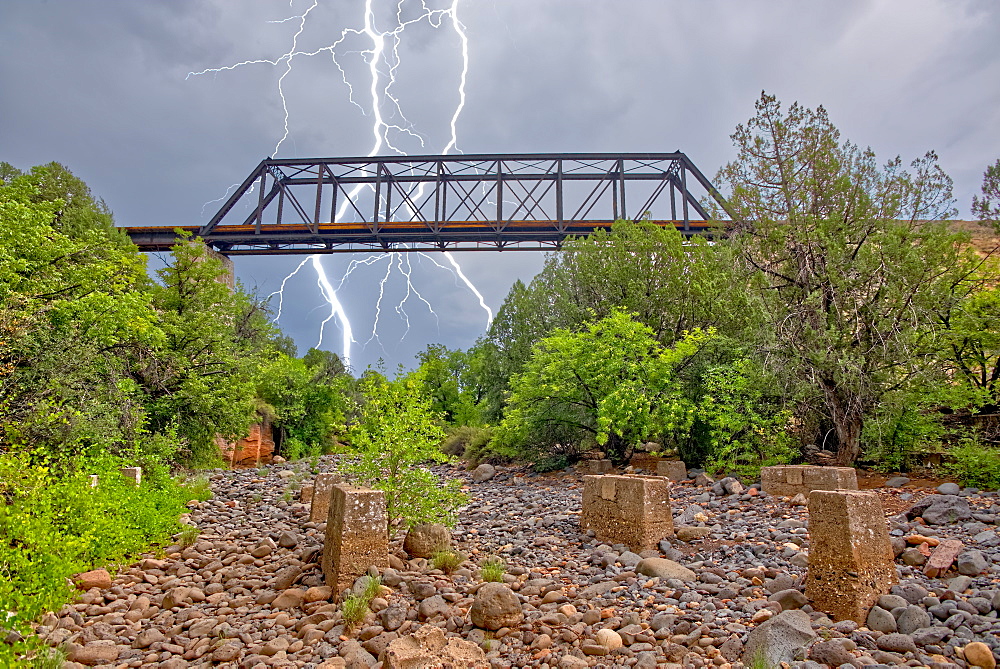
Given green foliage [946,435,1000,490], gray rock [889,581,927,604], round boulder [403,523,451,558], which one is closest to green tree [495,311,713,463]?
green foliage [946,435,1000,490]

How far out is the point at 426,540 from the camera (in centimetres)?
801

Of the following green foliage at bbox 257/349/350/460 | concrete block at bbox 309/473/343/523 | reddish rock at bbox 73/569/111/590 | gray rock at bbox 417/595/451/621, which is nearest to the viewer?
gray rock at bbox 417/595/451/621

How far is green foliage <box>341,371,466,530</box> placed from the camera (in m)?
8.51

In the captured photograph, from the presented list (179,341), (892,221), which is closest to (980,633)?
(892,221)

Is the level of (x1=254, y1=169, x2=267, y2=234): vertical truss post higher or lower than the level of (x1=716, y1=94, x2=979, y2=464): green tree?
higher

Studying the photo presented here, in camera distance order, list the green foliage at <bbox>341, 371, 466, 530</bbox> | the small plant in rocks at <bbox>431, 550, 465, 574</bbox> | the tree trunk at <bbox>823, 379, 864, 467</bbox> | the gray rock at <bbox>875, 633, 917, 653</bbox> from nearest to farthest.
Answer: the gray rock at <bbox>875, 633, 917, 653</bbox>
the small plant in rocks at <bbox>431, 550, 465, 574</bbox>
the green foliage at <bbox>341, 371, 466, 530</bbox>
the tree trunk at <bbox>823, 379, 864, 467</bbox>

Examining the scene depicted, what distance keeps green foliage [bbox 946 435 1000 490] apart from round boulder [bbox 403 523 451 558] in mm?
8735

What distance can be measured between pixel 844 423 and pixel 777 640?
8.61 m

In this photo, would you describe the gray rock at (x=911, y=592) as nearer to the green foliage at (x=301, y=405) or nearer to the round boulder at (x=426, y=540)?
the round boulder at (x=426, y=540)

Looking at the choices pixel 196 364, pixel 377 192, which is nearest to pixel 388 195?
pixel 377 192

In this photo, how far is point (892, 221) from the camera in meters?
12.5

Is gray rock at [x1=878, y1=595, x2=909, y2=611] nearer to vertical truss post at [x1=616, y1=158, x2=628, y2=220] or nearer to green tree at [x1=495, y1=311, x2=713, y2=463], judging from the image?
green tree at [x1=495, y1=311, x2=713, y2=463]

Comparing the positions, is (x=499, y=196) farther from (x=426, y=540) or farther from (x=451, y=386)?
(x=426, y=540)

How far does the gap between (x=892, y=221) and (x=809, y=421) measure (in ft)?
15.0
